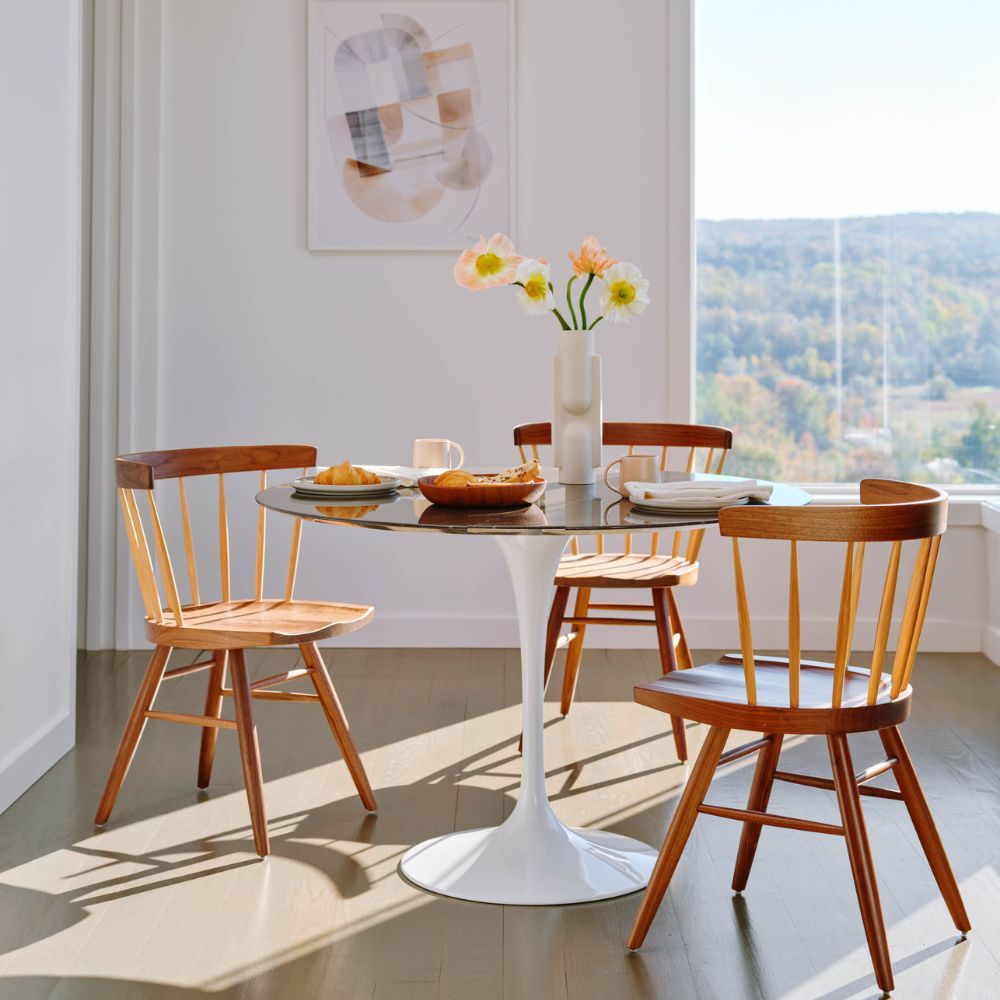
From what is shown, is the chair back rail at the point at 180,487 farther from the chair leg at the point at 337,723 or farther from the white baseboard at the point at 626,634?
the white baseboard at the point at 626,634

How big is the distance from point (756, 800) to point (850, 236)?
276cm

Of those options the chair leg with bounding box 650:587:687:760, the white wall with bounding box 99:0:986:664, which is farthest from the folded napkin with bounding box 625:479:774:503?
the white wall with bounding box 99:0:986:664

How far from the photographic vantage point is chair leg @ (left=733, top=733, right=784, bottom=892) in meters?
2.18

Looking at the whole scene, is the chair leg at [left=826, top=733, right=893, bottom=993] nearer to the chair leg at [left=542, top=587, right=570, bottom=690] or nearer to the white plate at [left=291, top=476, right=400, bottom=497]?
the white plate at [left=291, top=476, right=400, bottom=497]

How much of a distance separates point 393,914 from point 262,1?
3216 mm

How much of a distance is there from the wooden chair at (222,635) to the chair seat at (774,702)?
2.48ft

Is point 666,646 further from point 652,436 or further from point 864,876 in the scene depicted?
point 864,876

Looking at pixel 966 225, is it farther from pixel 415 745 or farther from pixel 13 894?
pixel 13 894

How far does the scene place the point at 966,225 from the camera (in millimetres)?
4398

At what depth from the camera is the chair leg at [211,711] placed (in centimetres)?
271

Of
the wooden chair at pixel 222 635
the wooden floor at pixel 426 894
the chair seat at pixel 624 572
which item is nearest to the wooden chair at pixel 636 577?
the chair seat at pixel 624 572

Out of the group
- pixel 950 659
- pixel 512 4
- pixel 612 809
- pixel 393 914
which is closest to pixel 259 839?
pixel 393 914

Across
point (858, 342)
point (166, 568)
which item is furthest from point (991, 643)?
point (166, 568)

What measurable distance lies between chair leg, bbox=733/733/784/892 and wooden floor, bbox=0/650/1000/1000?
5 centimetres
